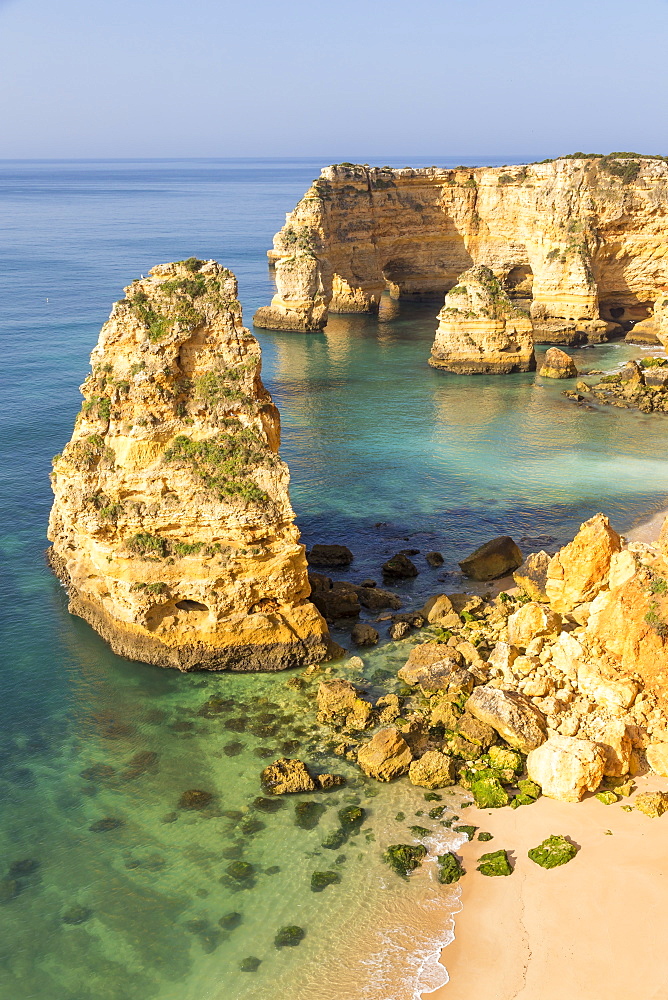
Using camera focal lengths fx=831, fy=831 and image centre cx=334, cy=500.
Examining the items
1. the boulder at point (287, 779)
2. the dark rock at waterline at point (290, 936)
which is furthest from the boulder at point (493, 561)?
the dark rock at waterline at point (290, 936)

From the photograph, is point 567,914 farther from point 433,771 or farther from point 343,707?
point 343,707

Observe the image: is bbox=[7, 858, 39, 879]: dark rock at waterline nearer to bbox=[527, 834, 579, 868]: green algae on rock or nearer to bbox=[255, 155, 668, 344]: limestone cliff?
bbox=[527, 834, 579, 868]: green algae on rock

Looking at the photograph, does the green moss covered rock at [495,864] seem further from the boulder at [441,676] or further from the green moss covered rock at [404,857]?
the boulder at [441,676]

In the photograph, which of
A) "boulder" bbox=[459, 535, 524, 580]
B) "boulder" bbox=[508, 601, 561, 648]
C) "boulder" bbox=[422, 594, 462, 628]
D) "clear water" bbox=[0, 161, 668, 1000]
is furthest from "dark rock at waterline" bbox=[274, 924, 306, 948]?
"boulder" bbox=[459, 535, 524, 580]

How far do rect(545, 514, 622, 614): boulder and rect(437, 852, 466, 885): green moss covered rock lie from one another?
1165cm

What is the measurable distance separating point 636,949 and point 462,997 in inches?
175

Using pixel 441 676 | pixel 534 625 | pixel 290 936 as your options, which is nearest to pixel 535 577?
pixel 534 625

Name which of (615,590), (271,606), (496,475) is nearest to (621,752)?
(615,590)

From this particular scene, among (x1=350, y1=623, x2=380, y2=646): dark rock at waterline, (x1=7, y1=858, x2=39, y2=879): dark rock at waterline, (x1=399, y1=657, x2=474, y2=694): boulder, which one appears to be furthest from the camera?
(x1=350, y1=623, x2=380, y2=646): dark rock at waterline

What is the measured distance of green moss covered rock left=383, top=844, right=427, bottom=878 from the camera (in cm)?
2212

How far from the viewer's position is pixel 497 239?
302 feet

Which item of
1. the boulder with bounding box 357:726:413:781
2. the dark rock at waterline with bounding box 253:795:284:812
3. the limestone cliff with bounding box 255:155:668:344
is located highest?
the limestone cliff with bounding box 255:155:668:344

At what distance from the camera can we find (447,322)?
74.1 meters

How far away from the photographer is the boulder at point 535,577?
33594 millimetres
